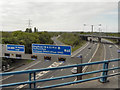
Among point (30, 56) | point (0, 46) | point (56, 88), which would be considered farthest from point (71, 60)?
point (56, 88)

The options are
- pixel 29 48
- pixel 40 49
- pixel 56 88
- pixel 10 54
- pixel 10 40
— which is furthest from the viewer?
pixel 29 48

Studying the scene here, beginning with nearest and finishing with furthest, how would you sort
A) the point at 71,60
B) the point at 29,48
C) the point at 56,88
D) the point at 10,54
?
1. the point at 56,88
2. the point at 71,60
3. the point at 10,54
4. the point at 29,48

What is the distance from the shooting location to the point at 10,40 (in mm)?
21547

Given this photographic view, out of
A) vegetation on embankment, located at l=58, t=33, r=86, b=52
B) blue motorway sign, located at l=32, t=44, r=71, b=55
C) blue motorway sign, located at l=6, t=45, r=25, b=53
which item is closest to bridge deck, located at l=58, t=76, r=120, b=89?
blue motorway sign, located at l=32, t=44, r=71, b=55

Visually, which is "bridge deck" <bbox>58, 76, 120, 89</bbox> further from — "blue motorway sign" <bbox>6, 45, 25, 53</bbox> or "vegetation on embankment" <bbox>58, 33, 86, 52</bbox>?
"vegetation on embankment" <bbox>58, 33, 86, 52</bbox>

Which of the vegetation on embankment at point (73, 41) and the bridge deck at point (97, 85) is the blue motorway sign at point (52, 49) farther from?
the vegetation on embankment at point (73, 41)

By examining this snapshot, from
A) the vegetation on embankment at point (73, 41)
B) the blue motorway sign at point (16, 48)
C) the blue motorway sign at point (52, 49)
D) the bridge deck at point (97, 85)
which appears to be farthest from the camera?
the vegetation on embankment at point (73, 41)

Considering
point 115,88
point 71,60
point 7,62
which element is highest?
point 115,88

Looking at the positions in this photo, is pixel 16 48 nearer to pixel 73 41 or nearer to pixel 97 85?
pixel 97 85

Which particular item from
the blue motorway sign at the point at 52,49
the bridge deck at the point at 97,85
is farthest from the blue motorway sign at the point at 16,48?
the bridge deck at the point at 97,85

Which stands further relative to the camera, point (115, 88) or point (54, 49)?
point (54, 49)

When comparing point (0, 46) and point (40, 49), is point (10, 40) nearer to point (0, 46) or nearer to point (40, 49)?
point (0, 46)

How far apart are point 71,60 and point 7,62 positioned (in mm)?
14247

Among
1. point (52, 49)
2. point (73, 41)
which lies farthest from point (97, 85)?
point (73, 41)
